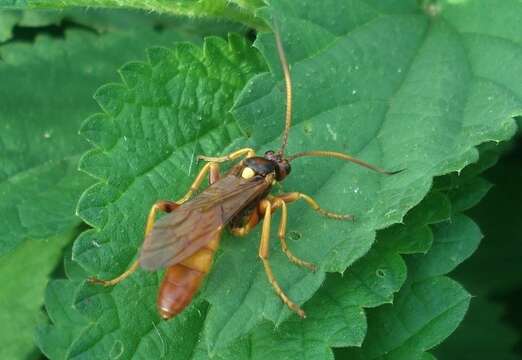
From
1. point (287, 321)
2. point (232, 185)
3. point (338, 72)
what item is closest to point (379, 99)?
point (338, 72)

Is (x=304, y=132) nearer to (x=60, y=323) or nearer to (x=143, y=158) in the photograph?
(x=143, y=158)

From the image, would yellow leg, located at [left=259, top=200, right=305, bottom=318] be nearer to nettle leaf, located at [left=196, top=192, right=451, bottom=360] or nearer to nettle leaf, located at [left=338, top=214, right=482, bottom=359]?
nettle leaf, located at [left=196, top=192, right=451, bottom=360]

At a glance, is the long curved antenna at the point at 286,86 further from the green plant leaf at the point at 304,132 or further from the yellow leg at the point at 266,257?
the yellow leg at the point at 266,257

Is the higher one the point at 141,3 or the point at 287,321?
the point at 141,3

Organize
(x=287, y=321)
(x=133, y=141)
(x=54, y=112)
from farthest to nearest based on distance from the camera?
1. (x=54, y=112)
2. (x=133, y=141)
3. (x=287, y=321)

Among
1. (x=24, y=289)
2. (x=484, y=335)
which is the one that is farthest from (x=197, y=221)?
(x=484, y=335)

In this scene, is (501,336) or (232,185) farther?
(501,336)

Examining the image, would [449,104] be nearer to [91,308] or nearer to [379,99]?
[379,99]

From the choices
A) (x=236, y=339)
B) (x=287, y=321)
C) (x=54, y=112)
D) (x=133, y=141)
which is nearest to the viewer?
(x=236, y=339)

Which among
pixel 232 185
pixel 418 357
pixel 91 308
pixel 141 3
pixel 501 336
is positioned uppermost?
pixel 141 3
